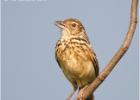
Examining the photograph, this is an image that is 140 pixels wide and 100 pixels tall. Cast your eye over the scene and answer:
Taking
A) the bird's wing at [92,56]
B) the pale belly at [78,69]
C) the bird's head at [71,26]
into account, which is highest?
the bird's head at [71,26]

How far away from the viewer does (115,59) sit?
17.0 feet

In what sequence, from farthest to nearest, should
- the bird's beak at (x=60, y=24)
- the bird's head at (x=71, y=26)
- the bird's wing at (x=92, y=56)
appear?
1. the bird's wing at (x=92, y=56)
2. the bird's head at (x=71, y=26)
3. the bird's beak at (x=60, y=24)

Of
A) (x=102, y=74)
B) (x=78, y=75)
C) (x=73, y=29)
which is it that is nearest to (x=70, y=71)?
(x=78, y=75)

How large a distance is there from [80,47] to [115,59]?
124 inches

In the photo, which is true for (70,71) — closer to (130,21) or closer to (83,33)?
(83,33)

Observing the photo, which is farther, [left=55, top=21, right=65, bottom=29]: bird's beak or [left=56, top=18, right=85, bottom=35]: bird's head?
[left=56, top=18, right=85, bottom=35]: bird's head

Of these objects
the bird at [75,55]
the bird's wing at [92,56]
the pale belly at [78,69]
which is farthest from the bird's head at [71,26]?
the pale belly at [78,69]

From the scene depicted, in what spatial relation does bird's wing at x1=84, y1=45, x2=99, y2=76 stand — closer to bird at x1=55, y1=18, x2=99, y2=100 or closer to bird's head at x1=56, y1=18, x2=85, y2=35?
bird at x1=55, y1=18, x2=99, y2=100

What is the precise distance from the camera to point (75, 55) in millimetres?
8164

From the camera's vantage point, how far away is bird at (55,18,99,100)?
821cm

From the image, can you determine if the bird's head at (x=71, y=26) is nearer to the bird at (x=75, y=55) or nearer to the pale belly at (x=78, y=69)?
the bird at (x=75, y=55)

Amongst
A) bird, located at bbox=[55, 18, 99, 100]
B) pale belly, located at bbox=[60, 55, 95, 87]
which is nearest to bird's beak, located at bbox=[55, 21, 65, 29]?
bird, located at bbox=[55, 18, 99, 100]

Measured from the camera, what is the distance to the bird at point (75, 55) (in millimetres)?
8211

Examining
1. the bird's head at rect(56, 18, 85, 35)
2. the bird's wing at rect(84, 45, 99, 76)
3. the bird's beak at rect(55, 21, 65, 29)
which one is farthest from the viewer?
the bird's wing at rect(84, 45, 99, 76)
